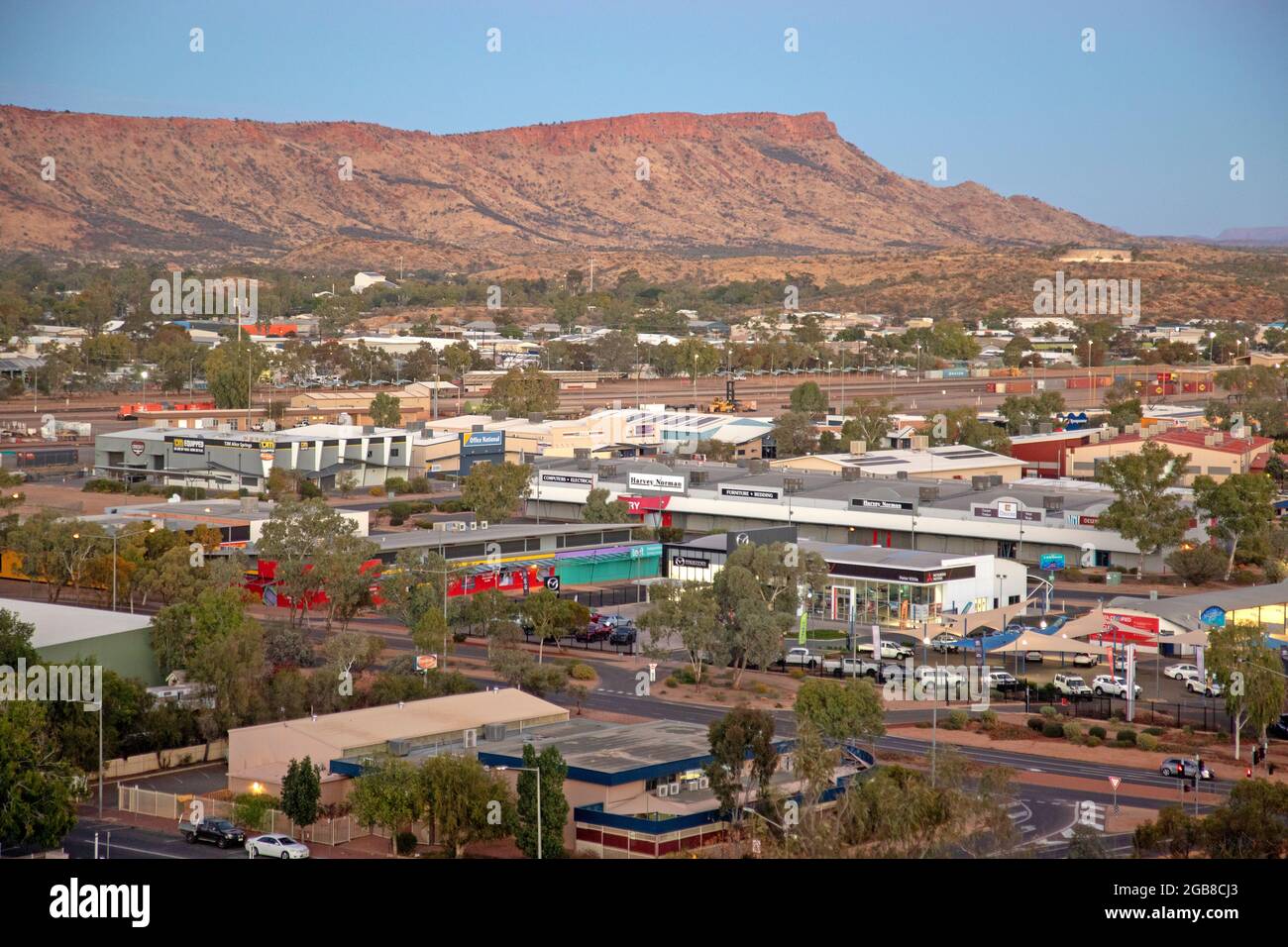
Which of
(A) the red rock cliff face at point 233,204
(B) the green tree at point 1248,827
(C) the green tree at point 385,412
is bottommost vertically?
(B) the green tree at point 1248,827

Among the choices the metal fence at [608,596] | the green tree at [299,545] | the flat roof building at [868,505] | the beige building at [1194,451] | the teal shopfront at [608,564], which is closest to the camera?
the green tree at [299,545]

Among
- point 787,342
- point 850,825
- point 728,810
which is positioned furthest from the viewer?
point 787,342

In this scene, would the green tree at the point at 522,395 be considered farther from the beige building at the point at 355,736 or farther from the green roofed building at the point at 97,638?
the beige building at the point at 355,736

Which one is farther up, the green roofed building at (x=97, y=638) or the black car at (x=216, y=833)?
the green roofed building at (x=97, y=638)

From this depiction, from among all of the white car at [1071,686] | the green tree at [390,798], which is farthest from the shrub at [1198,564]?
the green tree at [390,798]
